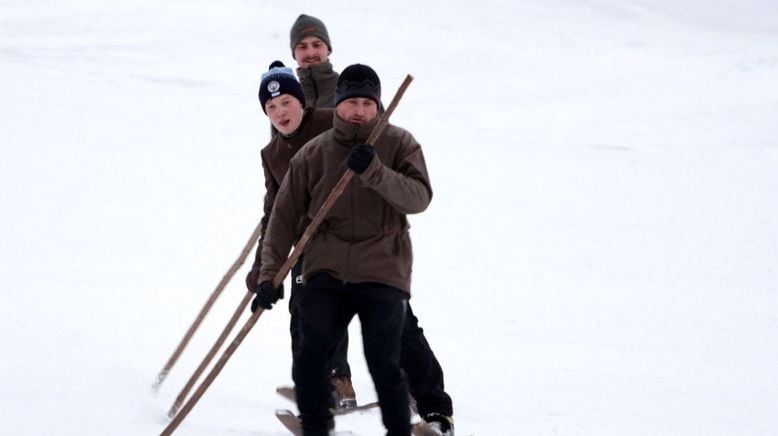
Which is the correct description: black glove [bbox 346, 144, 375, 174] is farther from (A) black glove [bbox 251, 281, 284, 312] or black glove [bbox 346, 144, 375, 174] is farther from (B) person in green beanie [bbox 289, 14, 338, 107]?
(B) person in green beanie [bbox 289, 14, 338, 107]

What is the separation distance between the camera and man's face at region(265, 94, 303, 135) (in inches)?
154

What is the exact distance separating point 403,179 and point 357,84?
359 millimetres

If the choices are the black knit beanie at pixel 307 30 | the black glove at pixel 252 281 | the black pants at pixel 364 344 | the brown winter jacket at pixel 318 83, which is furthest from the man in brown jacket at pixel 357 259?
the black knit beanie at pixel 307 30

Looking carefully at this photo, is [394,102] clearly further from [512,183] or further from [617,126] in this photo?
[617,126]

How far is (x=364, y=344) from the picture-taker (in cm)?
338

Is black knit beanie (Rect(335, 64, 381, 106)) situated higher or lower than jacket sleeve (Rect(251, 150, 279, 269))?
higher

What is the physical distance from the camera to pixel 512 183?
11109 mm

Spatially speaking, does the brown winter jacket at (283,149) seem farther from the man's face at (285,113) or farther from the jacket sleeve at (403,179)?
the jacket sleeve at (403,179)

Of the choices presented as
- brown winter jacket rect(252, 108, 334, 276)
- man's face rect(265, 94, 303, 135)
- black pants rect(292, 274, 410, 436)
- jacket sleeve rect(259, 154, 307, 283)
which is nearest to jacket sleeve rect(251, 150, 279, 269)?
brown winter jacket rect(252, 108, 334, 276)

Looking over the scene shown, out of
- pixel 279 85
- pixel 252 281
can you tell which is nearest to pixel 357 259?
pixel 252 281

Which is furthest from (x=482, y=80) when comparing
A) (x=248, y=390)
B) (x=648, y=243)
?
(x=248, y=390)

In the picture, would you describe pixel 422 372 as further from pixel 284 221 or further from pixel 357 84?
pixel 357 84

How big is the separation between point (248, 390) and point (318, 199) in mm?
1786

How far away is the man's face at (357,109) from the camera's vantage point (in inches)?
134
